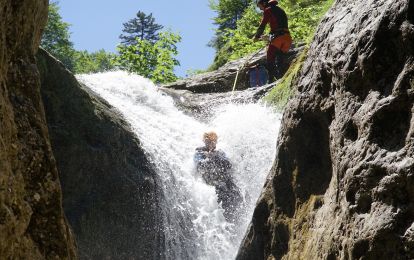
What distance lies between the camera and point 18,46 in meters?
4.16

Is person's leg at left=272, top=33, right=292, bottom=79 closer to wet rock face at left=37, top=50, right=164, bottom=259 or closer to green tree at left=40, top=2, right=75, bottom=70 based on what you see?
wet rock face at left=37, top=50, right=164, bottom=259

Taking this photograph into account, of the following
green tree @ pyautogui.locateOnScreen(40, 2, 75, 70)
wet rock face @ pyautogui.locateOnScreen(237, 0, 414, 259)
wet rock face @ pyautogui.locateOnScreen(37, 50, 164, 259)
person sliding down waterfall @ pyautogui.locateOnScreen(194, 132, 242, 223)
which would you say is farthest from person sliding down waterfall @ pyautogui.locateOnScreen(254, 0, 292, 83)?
green tree @ pyautogui.locateOnScreen(40, 2, 75, 70)

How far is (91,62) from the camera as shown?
68.1 metres

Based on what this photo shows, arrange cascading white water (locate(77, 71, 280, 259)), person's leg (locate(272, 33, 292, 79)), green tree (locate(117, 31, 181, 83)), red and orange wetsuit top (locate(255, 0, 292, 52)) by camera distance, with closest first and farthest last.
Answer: cascading white water (locate(77, 71, 280, 259))
red and orange wetsuit top (locate(255, 0, 292, 52))
person's leg (locate(272, 33, 292, 79))
green tree (locate(117, 31, 181, 83))

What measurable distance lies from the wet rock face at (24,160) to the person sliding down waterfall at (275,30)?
36.5ft

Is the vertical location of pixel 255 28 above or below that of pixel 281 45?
above

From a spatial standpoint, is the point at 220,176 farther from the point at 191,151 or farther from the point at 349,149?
the point at 349,149

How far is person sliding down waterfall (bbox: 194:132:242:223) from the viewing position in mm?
13305

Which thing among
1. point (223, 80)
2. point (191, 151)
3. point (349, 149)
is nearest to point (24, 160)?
Result: point (349, 149)

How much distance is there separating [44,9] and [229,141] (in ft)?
36.0

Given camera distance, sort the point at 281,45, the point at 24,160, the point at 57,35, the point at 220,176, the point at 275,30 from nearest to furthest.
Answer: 1. the point at 24,160
2. the point at 220,176
3. the point at 275,30
4. the point at 281,45
5. the point at 57,35

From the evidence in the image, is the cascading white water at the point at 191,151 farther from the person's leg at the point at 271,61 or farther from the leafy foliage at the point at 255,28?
the leafy foliage at the point at 255,28

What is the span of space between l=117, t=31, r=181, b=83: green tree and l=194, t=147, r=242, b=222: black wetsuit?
51.7 ft

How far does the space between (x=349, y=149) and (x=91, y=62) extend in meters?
65.4
